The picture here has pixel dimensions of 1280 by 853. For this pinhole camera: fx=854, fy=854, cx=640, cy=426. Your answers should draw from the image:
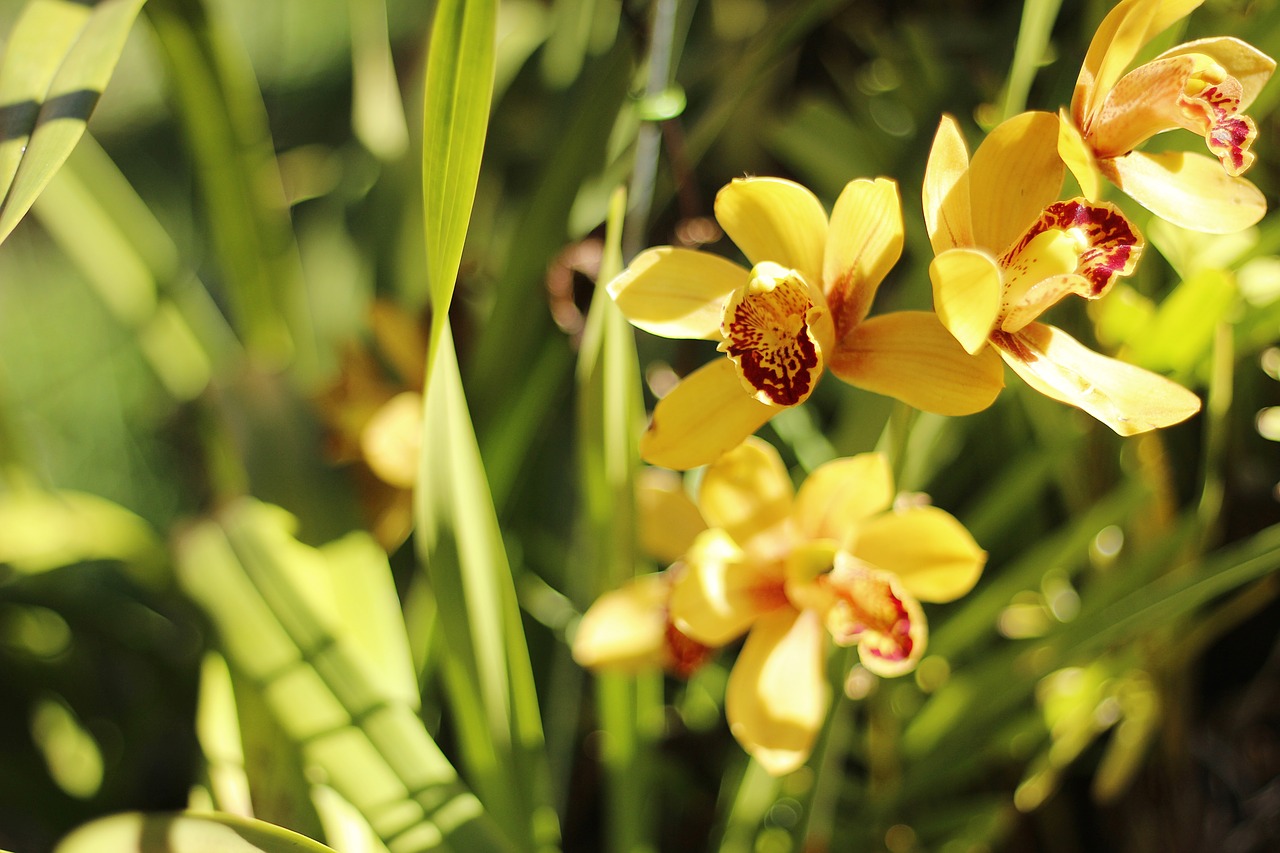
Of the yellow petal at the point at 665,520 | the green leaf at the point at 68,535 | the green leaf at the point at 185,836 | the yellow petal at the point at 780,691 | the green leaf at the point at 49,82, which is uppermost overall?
the green leaf at the point at 49,82

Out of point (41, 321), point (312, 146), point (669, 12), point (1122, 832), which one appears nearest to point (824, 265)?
point (669, 12)

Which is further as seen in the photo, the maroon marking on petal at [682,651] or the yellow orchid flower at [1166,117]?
the maroon marking on petal at [682,651]

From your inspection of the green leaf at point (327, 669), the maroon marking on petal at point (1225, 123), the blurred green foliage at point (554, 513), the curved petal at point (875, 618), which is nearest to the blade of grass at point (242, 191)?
the blurred green foliage at point (554, 513)

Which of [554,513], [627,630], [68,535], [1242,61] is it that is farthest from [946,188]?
[68,535]

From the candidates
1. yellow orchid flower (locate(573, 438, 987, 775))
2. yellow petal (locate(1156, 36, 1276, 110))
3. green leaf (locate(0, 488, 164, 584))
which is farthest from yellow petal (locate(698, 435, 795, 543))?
green leaf (locate(0, 488, 164, 584))

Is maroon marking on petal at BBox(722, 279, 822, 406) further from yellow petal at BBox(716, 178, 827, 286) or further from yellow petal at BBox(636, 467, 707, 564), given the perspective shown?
yellow petal at BBox(636, 467, 707, 564)

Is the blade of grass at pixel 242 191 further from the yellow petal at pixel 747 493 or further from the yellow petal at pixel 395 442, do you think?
the yellow petal at pixel 747 493
